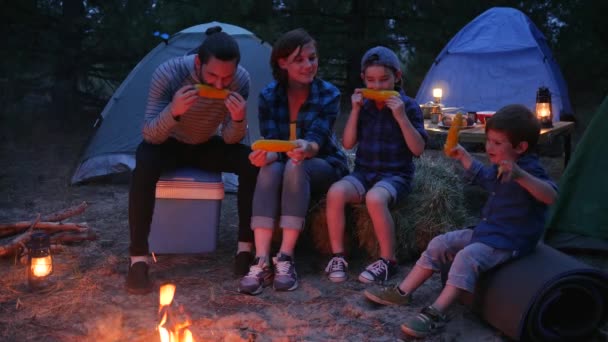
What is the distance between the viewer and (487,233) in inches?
112

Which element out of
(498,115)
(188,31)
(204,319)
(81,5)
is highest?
(81,5)

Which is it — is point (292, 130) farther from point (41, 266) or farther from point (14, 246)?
point (14, 246)

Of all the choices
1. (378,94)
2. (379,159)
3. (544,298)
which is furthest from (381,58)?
(544,298)

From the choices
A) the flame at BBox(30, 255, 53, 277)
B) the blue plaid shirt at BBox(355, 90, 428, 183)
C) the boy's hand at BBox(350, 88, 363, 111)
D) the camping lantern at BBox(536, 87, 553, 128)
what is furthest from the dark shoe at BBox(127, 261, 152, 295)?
the camping lantern at BBox(536, 87, 553, 128)

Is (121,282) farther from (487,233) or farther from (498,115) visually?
(498,115)

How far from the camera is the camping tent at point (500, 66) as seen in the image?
294 inches

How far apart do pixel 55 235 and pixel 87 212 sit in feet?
2.87

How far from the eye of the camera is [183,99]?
3.17 meters

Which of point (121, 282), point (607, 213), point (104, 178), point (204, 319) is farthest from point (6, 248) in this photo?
point (607, 213)

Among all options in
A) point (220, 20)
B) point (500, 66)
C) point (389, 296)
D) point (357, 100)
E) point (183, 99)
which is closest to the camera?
point (389, 296)

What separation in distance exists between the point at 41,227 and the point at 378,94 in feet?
7.97

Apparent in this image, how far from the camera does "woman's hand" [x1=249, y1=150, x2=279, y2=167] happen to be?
3.35 meters

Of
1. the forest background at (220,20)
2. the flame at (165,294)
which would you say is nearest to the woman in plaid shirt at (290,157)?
the flame at (165,294)

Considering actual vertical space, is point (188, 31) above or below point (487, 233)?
above
